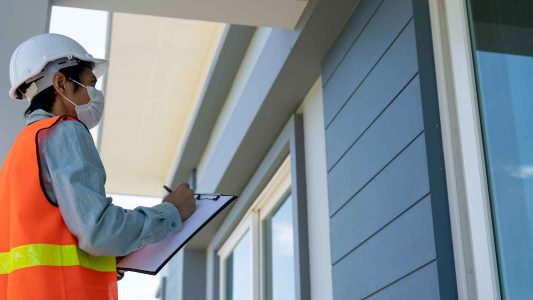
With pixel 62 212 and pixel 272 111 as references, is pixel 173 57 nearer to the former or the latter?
pixel 272 111

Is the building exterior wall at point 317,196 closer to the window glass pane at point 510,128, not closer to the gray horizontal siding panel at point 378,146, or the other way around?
the gray horizontal siding panel at point 378,146

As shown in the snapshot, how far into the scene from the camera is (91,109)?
6.99ft

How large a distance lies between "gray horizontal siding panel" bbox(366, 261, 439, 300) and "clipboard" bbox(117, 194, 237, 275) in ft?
2.53

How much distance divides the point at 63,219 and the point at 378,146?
1.49m

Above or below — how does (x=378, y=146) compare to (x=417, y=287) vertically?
above

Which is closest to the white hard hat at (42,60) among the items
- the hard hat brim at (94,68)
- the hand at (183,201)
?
the hard hat brim at (94,68)

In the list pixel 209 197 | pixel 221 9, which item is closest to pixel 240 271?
pixel 221 9

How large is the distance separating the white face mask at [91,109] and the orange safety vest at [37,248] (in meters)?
0.14

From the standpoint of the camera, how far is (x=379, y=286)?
298 centimetres

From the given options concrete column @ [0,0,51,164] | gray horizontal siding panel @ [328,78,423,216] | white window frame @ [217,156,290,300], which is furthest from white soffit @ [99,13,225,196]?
concrete column @ [0,0,51,164]

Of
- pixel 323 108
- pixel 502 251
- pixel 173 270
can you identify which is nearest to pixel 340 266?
pixel 323 108

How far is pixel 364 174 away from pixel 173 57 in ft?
10.9

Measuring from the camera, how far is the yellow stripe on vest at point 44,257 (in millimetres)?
1835

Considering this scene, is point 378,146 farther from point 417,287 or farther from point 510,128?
point 510,128
